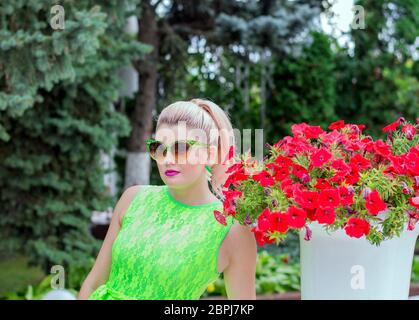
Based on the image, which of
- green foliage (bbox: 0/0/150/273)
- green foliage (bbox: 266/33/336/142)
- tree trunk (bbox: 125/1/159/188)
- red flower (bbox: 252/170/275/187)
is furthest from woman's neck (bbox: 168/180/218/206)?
green foliage (bbox: 266/33/336/142)

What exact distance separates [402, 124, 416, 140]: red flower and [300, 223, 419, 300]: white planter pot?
0.80ft

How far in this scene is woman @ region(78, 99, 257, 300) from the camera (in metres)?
1.58

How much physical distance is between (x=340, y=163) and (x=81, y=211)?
475cm

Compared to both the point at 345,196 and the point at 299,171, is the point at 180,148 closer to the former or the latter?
the point at 299,171

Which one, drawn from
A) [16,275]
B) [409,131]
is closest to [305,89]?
[16,275]

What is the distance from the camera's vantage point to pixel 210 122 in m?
1.64

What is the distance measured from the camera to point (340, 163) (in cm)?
143

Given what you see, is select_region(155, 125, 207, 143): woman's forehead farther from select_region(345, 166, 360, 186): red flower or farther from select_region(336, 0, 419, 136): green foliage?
select_region(336, 0, 419, 136): green foliage

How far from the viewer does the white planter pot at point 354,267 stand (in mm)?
1514

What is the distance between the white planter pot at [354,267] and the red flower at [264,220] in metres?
0.21

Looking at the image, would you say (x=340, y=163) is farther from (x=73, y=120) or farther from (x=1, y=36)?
(x=73, y=120)

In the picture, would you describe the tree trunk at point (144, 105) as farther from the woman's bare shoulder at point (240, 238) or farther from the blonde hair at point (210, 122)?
the woman's bare shoulder at point (240, 238)

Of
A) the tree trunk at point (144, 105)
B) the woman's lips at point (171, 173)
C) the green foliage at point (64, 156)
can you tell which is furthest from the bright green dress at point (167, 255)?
the tree trunk at point (144, 105)
